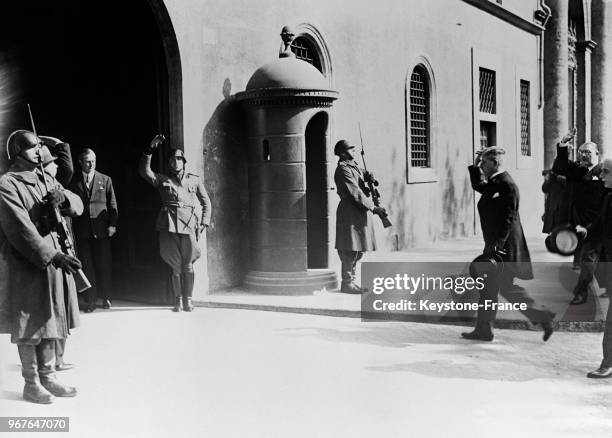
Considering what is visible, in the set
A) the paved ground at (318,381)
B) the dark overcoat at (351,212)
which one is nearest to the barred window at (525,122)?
the dark overcoat at (351,212)

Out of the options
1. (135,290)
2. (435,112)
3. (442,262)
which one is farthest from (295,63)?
(435,112)

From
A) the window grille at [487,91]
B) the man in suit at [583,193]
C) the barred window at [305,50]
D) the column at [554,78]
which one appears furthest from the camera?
the column at [554,78]

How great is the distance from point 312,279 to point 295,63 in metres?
2.61

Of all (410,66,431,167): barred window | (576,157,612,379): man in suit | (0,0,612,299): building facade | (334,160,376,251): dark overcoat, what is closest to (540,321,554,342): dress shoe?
(576,157,612,379): man in suit

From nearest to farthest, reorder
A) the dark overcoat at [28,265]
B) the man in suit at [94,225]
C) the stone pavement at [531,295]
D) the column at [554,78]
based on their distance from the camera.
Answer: the dark overcoat at [28,265] < the stone pavement at [531,295] < the man in suit at [94,225] < the column at [554,78]

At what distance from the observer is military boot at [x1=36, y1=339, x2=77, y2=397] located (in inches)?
205

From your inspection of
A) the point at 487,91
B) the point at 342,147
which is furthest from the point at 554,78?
the point at 342,147

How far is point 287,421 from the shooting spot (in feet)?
15.5

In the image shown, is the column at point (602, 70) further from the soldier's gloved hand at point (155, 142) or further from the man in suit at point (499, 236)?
the soldier's gloved hand at point (155, 142)

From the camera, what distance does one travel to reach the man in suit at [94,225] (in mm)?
8625

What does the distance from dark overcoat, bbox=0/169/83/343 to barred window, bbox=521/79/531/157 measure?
16.6m

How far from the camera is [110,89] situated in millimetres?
9102

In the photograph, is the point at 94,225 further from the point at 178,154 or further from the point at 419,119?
the point at 419,119

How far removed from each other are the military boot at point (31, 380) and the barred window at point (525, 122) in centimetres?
1683
